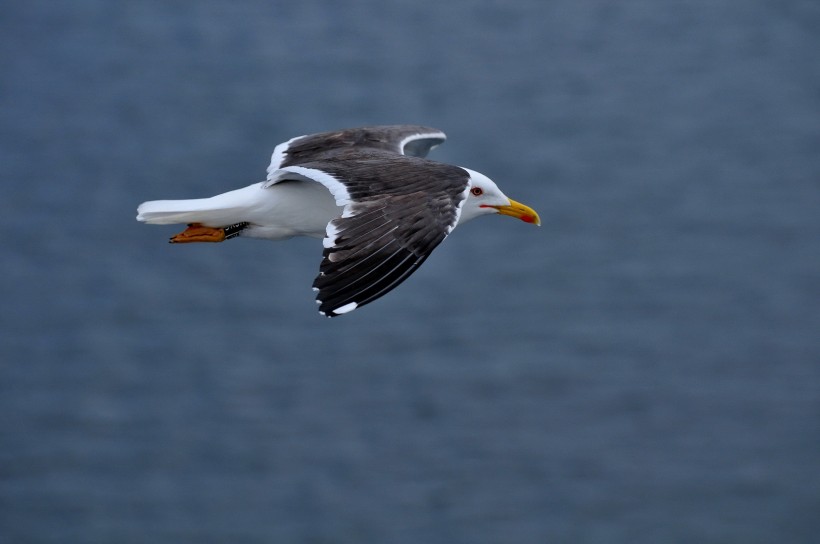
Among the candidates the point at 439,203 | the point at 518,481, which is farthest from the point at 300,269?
the point at 439,203

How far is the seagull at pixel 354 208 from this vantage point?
1012 centimetres

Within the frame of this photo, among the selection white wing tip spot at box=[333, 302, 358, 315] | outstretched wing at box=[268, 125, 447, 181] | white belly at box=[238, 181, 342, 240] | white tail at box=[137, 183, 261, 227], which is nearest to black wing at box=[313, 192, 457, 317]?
white wing tip spot at box=[333, 302, 358, 315]

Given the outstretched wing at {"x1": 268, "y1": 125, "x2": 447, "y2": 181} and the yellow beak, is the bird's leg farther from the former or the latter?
the yellow beak

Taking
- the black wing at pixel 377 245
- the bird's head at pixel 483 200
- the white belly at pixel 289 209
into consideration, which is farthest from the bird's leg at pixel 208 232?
the black wing at pixel 377 245

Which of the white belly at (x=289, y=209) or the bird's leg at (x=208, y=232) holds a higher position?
the white belly at (x=289, y=209)

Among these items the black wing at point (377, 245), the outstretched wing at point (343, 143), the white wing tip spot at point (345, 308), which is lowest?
the white wing tip spot at point (345, 308)

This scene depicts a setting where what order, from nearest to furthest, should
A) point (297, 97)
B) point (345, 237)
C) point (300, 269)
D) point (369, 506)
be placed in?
point (345, 237) → point (369, 506) → point (300, 269) → point (297, 97)

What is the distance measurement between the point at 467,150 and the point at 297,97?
2.88m

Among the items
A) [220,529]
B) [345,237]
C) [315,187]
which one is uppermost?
[315,187]

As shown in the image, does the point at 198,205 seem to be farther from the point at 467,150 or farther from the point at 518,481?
the point at 467,150

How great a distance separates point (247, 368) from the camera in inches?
811

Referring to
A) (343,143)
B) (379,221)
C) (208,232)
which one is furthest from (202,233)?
(379,221)

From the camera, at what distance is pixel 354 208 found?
10.7m

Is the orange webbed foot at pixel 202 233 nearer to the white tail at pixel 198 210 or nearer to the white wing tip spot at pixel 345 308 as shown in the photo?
the white tail at pixel 198 210
